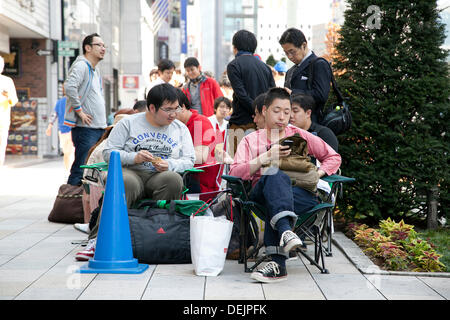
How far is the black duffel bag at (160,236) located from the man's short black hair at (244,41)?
265 centimetres

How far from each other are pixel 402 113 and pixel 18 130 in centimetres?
1686

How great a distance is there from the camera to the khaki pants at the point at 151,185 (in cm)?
546

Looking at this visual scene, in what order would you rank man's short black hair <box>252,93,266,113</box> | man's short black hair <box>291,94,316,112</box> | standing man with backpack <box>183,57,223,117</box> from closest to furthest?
man's short black hair <box>252,93,266,113</box> < man's short black hair <box>291,94,316,112</box> < standing man with backpack <box>183,57,223,117</box>

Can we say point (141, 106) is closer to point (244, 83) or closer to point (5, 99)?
point (244, 83)

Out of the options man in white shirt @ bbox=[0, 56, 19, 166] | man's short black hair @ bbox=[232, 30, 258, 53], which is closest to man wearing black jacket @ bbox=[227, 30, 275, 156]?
man's short black hair @ bbox=[232, 30, 258, 53]

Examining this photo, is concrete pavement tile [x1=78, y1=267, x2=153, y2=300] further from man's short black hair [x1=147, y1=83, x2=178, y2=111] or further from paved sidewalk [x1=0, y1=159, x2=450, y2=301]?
man's short black hair [x1=147, y1=83, x2=178, y2=111]

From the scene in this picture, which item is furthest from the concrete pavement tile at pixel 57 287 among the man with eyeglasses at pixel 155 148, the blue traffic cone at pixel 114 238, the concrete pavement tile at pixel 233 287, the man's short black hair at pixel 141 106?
the man's short black hair at pixel 141 106

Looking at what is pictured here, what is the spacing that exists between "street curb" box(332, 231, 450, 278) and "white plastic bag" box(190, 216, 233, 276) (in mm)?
1132

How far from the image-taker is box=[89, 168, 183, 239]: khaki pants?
5.46m
